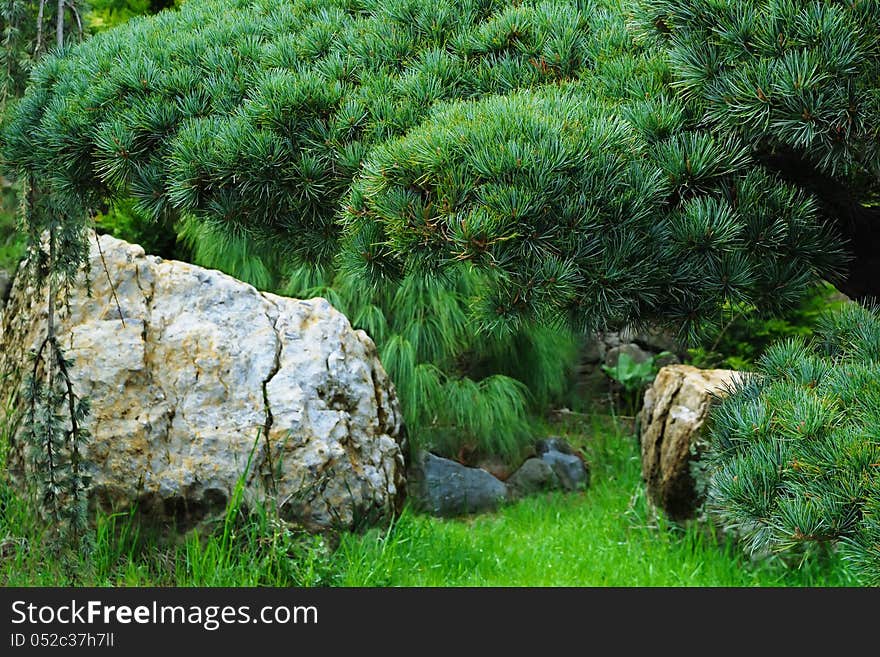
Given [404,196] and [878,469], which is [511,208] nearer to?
[404,196]

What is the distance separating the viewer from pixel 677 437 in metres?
2.85

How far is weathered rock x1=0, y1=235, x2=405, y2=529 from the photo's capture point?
2260 millimetres

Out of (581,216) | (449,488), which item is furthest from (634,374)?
(581,216)

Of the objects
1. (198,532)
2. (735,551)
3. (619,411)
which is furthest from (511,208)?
(619,411)

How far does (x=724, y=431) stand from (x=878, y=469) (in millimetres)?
309

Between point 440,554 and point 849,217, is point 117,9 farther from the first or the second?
point 849,217

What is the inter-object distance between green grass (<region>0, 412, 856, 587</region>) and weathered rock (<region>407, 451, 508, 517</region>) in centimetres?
9

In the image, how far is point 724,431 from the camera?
148cm

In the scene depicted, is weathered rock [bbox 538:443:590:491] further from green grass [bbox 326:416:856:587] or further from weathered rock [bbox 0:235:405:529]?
weathered rock [bbox 0:235:405:529]

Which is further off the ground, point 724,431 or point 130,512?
point 724,431

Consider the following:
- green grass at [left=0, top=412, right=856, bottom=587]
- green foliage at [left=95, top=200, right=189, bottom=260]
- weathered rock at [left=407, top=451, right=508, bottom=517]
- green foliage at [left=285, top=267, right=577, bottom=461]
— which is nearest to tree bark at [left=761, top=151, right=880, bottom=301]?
green grass at [left=0, top=412, right=856, bottom=587]

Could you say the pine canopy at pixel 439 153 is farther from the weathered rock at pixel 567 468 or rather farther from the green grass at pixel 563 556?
the weathered rock at pixel 567 468

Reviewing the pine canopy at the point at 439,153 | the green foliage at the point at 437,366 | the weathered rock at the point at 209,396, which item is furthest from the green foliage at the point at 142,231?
the pine canopy at the point at 439,153

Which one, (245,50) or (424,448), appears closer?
(245,50)
